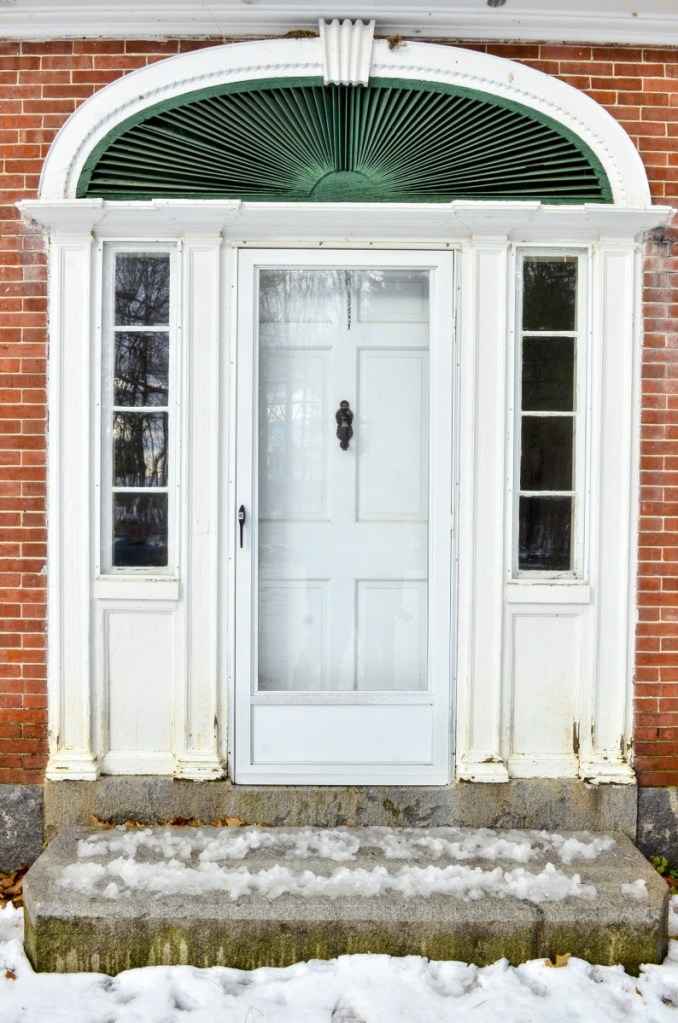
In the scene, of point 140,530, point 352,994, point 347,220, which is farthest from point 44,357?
point 352,994

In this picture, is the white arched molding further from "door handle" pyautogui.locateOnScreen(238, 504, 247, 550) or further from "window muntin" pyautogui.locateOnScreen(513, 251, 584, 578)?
"door handle" pyautogui.locateOnScreen(238, 504, 247, 550)

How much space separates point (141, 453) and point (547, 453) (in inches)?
72.1

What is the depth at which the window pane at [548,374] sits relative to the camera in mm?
3666

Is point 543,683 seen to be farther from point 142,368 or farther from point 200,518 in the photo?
point 142,368

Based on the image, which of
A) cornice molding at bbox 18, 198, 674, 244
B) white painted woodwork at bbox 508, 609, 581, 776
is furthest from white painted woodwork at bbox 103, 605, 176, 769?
cornice molding at bbox 18, 198, 674, 244

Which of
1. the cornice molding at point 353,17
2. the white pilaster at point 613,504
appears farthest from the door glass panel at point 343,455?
the cornice molding at point 353,17

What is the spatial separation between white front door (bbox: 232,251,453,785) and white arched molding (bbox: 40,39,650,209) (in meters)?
0.81

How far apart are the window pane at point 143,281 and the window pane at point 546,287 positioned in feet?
5.28

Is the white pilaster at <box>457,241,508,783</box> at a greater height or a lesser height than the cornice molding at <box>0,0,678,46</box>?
lesser

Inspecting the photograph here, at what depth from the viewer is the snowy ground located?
104 inches

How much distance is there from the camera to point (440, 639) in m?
3.66

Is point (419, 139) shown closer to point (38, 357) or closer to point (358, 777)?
point (38, 357)

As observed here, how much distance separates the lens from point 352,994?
8.96 feet

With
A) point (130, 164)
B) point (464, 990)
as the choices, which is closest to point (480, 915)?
point (464, 990)
